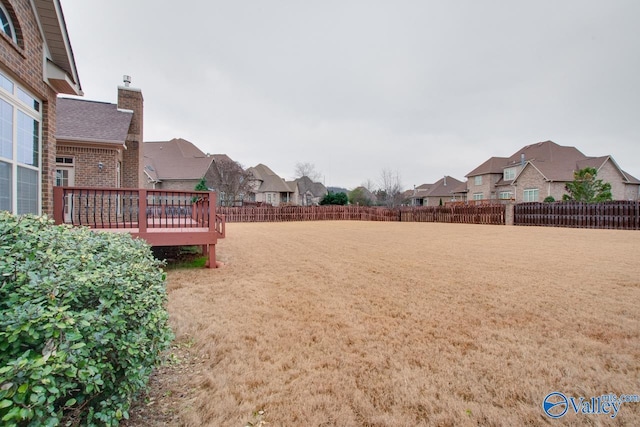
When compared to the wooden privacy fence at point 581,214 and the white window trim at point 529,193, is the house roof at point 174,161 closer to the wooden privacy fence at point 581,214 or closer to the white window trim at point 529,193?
the wooden privacy fence at point 581,214

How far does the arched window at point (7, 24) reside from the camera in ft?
14.0

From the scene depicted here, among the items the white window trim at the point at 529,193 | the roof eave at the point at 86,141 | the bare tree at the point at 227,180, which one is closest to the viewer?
the roof eave at the point at 86,141

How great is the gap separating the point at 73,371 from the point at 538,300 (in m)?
5.35

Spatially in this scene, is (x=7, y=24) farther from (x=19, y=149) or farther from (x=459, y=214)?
(x=459, y=214)

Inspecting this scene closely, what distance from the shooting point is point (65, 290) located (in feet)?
5.29

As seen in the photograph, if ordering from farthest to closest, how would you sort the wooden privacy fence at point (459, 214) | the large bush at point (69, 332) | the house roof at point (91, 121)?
the wooden privacy fence at point (459, 214) → the house roof at point (91, 121) → the large bush at point (69, 332)

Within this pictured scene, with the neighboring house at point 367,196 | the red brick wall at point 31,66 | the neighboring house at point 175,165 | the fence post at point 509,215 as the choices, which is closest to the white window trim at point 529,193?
the fence post at point 509,215

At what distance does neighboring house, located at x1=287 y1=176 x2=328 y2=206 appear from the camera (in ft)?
164

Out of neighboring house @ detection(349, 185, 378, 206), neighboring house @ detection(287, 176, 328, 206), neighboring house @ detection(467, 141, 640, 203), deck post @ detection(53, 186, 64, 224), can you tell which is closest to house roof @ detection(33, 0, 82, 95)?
deck post @ detection(53, 186, 64, 224)

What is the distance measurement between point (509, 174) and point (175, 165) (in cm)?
3750

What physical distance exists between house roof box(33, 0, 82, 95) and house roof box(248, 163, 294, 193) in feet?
123

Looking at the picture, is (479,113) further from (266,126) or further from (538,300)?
(538,300)

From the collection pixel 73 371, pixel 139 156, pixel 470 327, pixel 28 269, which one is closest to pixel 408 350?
pixel 470 327

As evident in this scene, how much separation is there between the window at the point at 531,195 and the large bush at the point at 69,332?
3530 centimetres
